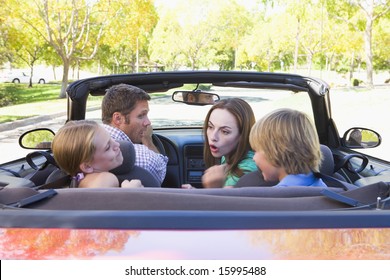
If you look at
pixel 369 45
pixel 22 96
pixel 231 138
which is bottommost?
pixel 22 96

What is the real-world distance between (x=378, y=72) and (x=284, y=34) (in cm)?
3120

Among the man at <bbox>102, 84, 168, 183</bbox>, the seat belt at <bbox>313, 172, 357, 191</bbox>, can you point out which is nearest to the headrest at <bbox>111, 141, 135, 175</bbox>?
the man at <bbox>102, 84, 168, 183</bbox>

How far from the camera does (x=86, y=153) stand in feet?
7.82

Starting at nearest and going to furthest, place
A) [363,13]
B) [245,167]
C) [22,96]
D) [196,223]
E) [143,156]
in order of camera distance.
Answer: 1. [196,223]
2. [245,167]
3. [143,156]
4. [22,96]
5. [363,13]

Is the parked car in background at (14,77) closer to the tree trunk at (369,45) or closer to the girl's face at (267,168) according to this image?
the tree trunk at (369,45)

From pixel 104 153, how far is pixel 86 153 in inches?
3.7

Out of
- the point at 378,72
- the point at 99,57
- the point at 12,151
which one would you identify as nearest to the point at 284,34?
the point at 99,57

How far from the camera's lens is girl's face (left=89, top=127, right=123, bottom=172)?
95.5 inches

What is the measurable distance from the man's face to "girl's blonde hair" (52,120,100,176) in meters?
1.08

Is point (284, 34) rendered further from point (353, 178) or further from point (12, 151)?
point (353, 178)

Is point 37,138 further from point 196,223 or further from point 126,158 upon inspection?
point 196,223

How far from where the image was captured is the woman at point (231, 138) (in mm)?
3062

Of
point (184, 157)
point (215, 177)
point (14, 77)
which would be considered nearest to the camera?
point (215, 177)

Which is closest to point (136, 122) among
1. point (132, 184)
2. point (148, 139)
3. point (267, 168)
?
point (148, 139)
